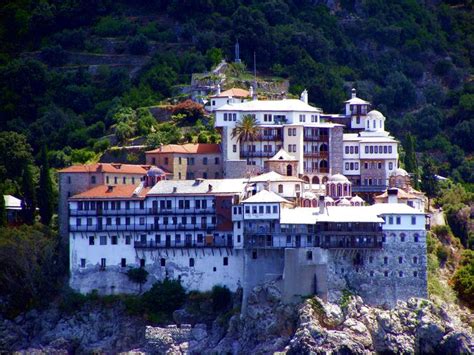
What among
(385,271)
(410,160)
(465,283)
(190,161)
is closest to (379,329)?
(385,271)

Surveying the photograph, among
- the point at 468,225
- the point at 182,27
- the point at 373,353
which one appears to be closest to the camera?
the point at 373,353

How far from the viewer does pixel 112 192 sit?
11306cm

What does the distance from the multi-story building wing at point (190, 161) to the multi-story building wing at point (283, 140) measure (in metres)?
1.49

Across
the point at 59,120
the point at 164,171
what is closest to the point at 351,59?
the point at 59,120

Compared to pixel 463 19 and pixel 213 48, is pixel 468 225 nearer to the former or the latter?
pixel 213 48

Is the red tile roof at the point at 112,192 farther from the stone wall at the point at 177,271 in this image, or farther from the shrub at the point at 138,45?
the shrub at the point at 138,45

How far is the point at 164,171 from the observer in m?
119

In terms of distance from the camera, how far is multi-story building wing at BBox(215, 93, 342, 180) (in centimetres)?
11894

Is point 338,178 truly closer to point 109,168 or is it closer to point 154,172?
point 154,172

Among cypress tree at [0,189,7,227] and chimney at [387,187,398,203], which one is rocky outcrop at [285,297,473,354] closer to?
chimney at [387,187,398,203]

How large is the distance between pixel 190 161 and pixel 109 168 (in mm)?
6203

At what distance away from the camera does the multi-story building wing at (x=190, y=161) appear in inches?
4717

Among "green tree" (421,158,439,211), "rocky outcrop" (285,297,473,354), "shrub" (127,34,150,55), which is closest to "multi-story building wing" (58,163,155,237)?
"rocky outcrop" (285,297,473,354)

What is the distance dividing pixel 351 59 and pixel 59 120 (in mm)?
28895
